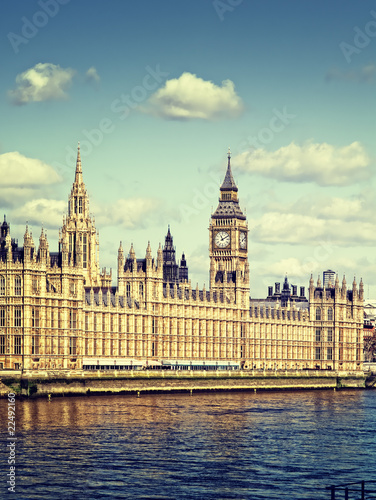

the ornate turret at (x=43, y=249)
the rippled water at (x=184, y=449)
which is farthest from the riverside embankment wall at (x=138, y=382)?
the ornate turret at (x=43, y=249)

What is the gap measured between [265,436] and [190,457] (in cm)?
1754

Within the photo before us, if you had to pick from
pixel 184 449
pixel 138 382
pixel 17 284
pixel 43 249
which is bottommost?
pixel 184 449

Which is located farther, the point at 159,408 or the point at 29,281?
the point at 29,281

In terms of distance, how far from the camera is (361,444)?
10562 centimetres

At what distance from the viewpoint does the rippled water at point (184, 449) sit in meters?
80.4

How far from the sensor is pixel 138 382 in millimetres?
161375

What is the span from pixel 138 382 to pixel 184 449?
6310cm

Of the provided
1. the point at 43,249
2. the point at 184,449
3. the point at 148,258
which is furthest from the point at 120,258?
the point at 184,449

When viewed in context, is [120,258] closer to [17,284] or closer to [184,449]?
[17,284]

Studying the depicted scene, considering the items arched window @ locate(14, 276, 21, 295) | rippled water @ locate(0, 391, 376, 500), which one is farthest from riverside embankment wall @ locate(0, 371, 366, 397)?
arched window @ locate(14, 276, 21, 295)

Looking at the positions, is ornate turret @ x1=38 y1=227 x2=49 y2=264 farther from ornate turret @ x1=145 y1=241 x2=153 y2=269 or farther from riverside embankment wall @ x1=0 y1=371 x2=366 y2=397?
ornate turret @ x1=145 y1=241 x2=153 y2=269

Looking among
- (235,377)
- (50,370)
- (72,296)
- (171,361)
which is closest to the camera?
(50,370)

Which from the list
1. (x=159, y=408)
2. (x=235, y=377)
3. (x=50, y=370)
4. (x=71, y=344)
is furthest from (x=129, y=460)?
(x=235, y=377)

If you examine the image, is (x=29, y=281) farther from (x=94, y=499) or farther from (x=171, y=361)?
(x=94, y=499)
